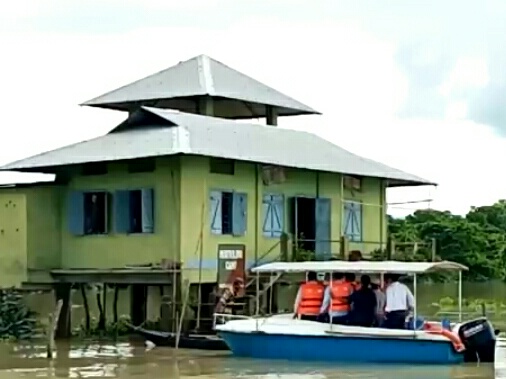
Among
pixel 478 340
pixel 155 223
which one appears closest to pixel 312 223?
pixel 155 223

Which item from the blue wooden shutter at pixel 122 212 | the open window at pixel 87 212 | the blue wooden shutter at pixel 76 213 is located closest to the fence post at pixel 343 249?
the blue wooden shutter at pixel 122 212

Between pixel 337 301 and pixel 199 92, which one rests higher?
pixel 199 92

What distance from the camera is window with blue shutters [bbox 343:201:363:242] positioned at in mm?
32344

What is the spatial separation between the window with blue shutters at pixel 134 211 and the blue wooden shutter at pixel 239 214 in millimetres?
1800

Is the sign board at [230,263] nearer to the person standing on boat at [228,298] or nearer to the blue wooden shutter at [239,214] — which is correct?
the person standing on boat at [228,298]

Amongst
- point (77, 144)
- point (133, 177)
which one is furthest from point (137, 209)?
point (77, 144)

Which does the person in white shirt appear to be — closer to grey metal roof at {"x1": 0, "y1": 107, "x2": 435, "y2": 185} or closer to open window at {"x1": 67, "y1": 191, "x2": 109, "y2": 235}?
grey metal roof at {"x1": 0, "y1": 107, "x2": 435, "y2": 185}

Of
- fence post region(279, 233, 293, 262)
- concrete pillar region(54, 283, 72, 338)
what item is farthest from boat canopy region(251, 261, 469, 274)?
concrete pillar region(54, 283, 72, 338)

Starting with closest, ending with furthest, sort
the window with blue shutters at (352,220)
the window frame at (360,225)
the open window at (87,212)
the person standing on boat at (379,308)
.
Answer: the person standing on boat at (379,308) → the open window at (87,212) → the window frame at (360,225) → the window with blue shutters at (352,220)

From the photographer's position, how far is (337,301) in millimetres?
24016

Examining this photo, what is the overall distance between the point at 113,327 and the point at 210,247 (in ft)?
14.1

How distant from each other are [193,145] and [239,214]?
7.05 ft

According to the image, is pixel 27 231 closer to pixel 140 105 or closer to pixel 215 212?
pixel 215 212

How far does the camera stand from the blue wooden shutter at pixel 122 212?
28.7m
